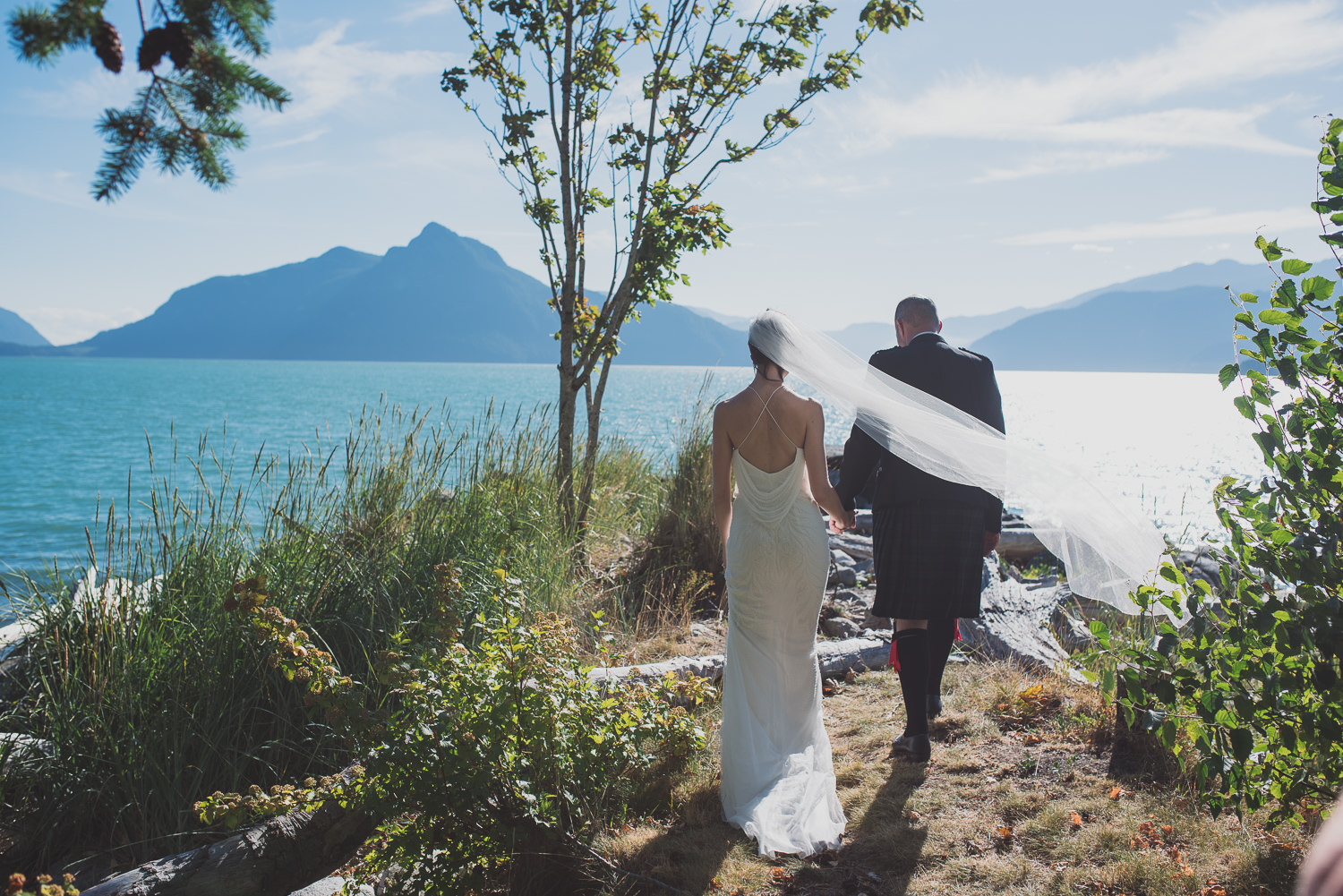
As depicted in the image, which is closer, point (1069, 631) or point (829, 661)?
point (829, 661)

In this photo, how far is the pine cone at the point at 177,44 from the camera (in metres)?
1.39

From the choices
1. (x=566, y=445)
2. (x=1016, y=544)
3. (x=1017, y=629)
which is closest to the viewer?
(x=1017, y=629)

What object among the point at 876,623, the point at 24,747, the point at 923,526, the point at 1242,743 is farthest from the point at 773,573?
the point at 24,747

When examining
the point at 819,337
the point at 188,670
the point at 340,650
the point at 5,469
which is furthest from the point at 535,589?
the point at 5,469

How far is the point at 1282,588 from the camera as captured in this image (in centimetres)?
254

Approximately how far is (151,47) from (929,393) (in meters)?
3.59

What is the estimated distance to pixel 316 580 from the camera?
4359 mm

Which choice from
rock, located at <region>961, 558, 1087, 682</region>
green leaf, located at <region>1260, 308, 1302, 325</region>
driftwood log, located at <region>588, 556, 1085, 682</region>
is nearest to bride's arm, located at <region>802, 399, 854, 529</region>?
driftwood log, located at <region>588, 556, 1085, 682</region>

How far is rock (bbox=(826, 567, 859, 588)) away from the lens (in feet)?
23.3

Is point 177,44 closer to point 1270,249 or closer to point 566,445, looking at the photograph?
point 1270,249

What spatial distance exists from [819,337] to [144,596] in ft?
12.0

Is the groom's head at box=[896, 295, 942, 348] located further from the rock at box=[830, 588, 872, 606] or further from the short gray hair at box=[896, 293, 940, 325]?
the rock at box=[830, 588, 872, 606]

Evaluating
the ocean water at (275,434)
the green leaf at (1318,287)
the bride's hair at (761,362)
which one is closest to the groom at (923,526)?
the ocean water at (275,434)

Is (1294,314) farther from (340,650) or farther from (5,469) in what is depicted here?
(5,469)
